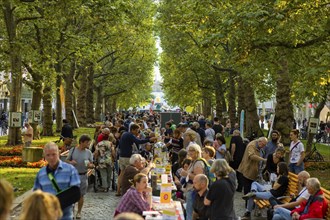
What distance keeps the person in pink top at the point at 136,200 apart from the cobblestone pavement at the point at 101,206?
3.33m

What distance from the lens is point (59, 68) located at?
3606 cm

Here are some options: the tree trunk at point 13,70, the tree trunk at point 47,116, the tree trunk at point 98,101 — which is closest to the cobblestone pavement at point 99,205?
the tree trunk at point 13,70

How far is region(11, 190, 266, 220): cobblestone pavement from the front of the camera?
12181 mm

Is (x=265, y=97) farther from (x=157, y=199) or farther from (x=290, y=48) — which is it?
(x=157, y=199)

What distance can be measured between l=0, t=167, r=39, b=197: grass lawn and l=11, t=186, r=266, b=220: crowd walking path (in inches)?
68.4

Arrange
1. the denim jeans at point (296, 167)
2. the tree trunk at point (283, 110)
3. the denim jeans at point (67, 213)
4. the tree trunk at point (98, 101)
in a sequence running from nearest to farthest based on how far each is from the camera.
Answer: the denim jeans at point (67, 213)
the denim jeans at point (296, 167)
the tree trunk at point (283, 110)
the tree trunk at point (98, 101)

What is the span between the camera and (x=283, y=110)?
84.2ft

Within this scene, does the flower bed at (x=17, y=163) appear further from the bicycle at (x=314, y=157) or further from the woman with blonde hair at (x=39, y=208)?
the woman with blonde hair at (x=39, y=208)

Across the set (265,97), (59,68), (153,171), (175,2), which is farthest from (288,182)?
(175,2)

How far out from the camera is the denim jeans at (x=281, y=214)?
406 inches

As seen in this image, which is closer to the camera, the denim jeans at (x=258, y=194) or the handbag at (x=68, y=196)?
the handbag at (x=68, y=196)

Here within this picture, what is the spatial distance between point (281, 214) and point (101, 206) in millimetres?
4852

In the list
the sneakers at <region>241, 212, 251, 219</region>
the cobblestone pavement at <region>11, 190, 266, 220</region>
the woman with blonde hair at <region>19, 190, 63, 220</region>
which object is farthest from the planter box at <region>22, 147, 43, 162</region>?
the woman with blonde hair at <region>19, 190, 63, 220</region>

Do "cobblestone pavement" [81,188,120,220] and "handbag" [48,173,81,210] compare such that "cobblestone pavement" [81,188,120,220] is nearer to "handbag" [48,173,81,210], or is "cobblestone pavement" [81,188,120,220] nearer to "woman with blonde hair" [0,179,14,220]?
"handbag" [48,173,81,210]
